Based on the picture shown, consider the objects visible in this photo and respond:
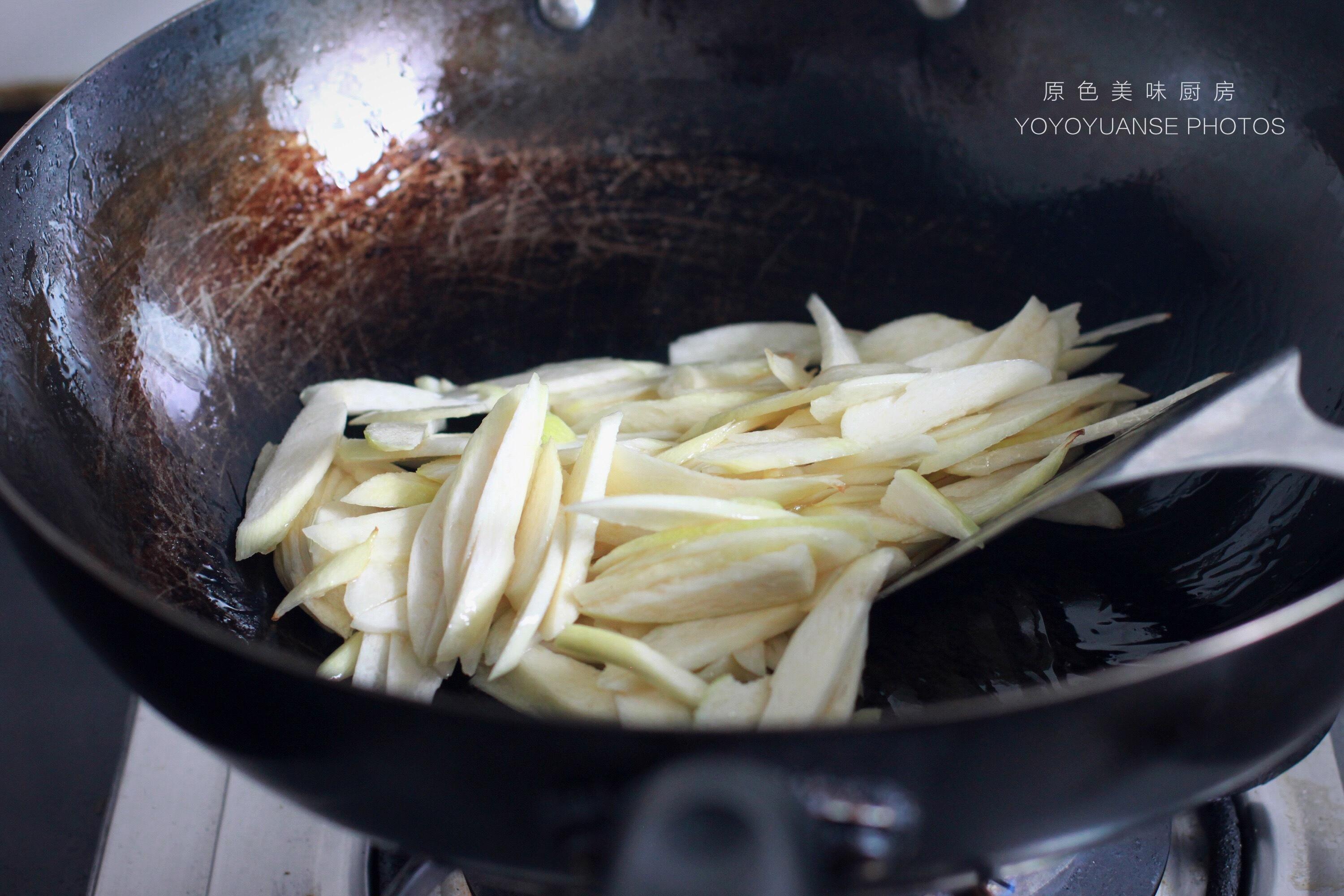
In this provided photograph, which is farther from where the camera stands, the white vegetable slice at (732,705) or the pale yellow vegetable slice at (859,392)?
the pale yellow vegetable slice at (859,392)

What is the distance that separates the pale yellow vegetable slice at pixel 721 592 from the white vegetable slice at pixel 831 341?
0.24 meters

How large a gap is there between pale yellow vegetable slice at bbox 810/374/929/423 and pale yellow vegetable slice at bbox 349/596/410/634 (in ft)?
1.07

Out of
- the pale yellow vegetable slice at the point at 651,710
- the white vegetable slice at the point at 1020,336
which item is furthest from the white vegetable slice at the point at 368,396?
the white vegetable slice at the point at 1020,336

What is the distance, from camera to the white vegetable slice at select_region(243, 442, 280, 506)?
0.76m

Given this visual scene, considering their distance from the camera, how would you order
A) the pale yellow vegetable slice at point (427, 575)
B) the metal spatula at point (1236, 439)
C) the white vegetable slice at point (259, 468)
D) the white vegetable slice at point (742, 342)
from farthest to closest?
the white vegetable slice at point (742, 342), the white vegetable slice at point (259, 468), the pale yellow vegetable slice at point (427, 575), the metal spatula at point (1236, 439)

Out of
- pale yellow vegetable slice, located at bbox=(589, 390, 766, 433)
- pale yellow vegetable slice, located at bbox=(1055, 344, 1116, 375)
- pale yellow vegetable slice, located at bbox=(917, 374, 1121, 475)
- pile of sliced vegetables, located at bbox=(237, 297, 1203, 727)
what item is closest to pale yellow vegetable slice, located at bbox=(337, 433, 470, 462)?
pile of sliced vegetables, located at bbox=(237, 297, 1203, 727)

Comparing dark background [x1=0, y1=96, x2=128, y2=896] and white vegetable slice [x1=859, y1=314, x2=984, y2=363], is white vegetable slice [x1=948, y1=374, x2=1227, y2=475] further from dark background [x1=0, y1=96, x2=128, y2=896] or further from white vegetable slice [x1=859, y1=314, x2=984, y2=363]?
dark background [x1=0, y1=96, x2=128, y2=896]

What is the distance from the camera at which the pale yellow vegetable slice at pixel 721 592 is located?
609mm

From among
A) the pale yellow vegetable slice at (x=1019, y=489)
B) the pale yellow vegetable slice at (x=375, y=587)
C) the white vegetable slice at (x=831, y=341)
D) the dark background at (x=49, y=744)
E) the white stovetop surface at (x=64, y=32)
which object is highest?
the white stovetop surface at (x=64, y=32)

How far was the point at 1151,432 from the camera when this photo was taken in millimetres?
587

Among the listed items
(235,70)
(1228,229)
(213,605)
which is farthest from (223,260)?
(1228,229)

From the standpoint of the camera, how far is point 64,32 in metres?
1.19

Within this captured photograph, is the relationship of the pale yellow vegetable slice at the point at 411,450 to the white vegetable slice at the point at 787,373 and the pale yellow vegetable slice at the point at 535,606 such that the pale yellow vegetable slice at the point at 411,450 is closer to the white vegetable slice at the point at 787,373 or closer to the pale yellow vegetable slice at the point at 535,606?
the pale yellow vegetable slice at the point at 535,606

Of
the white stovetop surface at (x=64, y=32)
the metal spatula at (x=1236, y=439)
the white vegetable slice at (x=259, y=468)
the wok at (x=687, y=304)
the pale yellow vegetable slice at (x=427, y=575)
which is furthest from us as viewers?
the white stovetop surface at (x=64, y=32)
